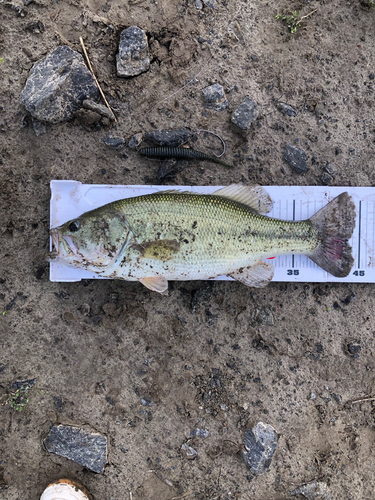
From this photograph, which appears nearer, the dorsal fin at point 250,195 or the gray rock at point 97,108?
the dorsal fin at point 250,195

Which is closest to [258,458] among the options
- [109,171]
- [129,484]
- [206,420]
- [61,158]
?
[206,420]

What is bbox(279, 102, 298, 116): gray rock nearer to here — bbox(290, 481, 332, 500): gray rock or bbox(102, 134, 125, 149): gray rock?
bbox(102, 134, 125, 149): gray rock

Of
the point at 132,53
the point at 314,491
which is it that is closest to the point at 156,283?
the point at 132,53

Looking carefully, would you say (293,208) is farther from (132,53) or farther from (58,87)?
(58,87)

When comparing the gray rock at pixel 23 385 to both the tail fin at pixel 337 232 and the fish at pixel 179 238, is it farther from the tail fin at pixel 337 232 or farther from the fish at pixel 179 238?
the tail fin at pixel 337 232

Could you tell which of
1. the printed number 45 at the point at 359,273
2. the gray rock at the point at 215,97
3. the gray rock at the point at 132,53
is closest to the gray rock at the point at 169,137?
the gray rock at the point at 215,97

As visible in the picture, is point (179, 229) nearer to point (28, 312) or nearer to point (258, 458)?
point (28, 312)
